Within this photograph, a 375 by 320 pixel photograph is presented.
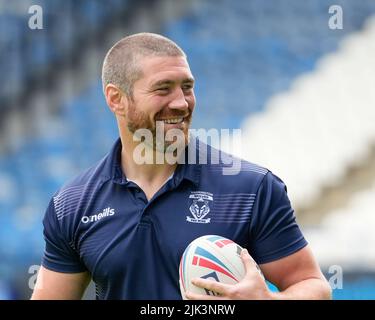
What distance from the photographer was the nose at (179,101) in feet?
11.6

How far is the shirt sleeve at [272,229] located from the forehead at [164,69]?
0.58 m

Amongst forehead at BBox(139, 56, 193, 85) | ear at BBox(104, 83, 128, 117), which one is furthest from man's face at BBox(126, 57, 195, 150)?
ear at BBox(104, 83, 128, 117)

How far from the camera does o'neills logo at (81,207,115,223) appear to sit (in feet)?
11.8

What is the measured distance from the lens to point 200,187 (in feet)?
11.8

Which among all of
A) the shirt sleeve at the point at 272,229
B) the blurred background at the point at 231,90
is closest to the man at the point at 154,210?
the shirt sleeve at the point at 272,229

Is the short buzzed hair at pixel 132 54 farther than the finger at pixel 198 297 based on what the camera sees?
Yes

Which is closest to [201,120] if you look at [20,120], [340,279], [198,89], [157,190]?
[198,89]

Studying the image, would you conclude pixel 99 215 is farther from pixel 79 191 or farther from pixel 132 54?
pixel 132 54

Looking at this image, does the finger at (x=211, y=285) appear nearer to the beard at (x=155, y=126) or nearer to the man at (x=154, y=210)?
the man at (x=154, y=210)

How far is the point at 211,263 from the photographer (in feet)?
11.1

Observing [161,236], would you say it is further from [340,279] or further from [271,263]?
[340,279]

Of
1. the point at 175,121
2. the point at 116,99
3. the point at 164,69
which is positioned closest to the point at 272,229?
the point at 175,121

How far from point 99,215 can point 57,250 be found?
0.27 m

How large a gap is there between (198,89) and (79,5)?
1689 millimetres
